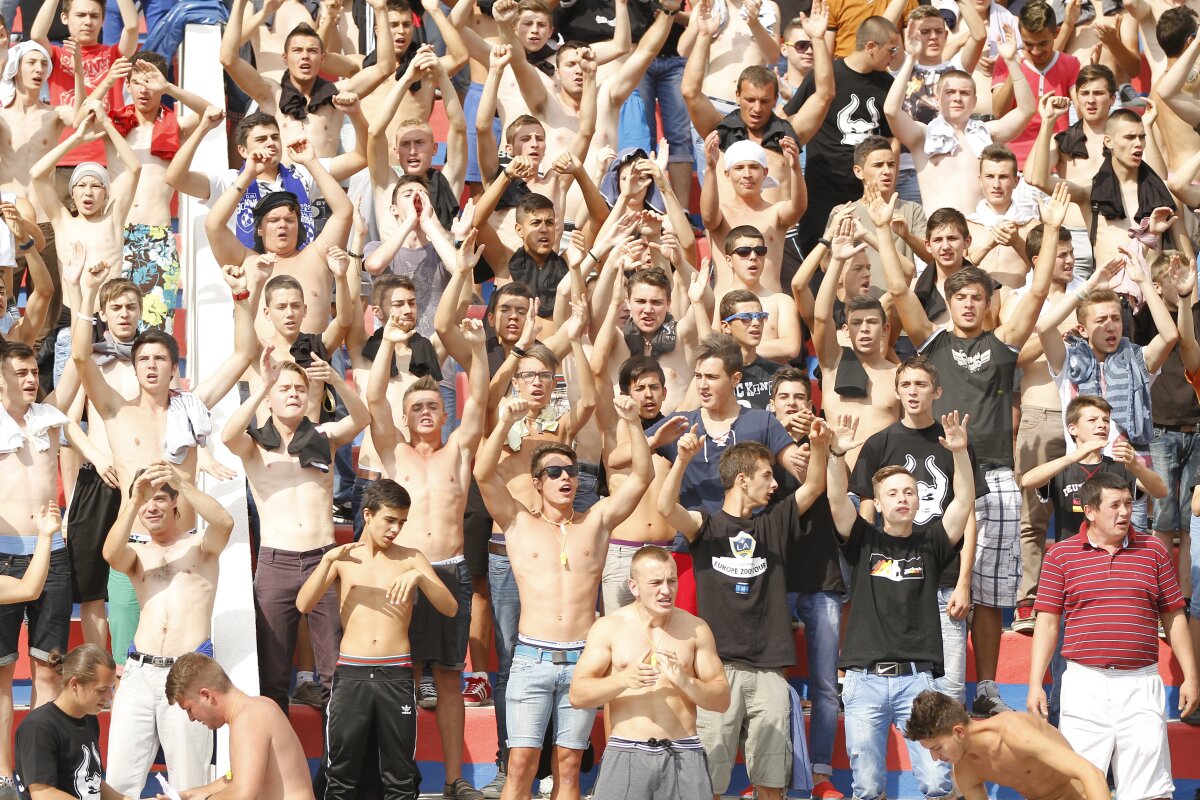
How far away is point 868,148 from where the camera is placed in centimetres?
1222

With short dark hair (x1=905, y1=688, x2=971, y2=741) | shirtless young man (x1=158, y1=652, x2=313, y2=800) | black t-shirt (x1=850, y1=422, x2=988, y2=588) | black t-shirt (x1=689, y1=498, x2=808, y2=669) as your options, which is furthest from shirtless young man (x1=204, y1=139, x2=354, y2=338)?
short dark hair (x1=905, y1=688, x2=971, y2=741)

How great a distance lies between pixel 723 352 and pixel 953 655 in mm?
2004

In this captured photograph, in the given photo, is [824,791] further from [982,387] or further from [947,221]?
[947,221]

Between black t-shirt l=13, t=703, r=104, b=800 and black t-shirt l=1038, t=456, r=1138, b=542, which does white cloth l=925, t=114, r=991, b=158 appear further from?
black t-shirt l=13, t=703, r=104, b=800

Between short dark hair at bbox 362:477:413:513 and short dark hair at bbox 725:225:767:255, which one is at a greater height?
short dark hair at bbox 725:225:767:255

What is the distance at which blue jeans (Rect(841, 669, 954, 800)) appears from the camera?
9.27 m

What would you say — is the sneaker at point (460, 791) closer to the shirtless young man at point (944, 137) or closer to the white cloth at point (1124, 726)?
the white cloth at point (1124, 726)

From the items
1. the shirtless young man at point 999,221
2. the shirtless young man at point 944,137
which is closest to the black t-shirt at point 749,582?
the shirtless young man at point 999,221

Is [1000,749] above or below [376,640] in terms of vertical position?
below

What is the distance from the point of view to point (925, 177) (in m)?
12.7

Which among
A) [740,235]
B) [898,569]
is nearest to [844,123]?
[740,235]

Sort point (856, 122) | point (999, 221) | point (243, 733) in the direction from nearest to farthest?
point (243, 733), point (999, 221), point (856, 122)

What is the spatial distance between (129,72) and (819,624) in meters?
5.79

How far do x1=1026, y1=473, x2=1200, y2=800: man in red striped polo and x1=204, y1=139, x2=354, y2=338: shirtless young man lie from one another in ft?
15.1
